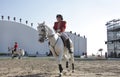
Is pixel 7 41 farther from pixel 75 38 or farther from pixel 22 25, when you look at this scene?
pixel 75 38

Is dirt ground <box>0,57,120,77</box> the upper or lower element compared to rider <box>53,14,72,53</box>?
lower

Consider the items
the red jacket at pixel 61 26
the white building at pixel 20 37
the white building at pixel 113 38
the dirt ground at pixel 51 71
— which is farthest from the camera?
the white building at pixel 20 37

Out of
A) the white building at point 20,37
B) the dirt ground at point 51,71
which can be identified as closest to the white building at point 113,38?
the white building at point 20,37

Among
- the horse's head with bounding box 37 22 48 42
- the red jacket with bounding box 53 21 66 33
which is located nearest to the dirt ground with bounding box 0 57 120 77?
the horse's head with bounding box 37 22 48 42

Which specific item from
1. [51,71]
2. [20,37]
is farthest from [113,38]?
[51,71]

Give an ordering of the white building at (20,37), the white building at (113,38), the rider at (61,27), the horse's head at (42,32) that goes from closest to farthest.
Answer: the horse's head at (42,32), the rider at (61,27), the white building at (113,38), the white building at (20,37)

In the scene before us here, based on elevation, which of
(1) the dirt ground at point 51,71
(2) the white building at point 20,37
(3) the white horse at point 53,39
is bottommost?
(1) the dirt ground at point 51,71

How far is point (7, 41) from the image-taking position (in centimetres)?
7531

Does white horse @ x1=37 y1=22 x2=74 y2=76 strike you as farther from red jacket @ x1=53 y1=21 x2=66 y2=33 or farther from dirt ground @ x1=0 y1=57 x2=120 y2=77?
dirt ground @ x1=0 y1=57 x2=120 y2=77

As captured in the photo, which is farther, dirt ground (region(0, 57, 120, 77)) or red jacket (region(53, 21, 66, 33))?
red jacket (region(53, 21, 66, 33))

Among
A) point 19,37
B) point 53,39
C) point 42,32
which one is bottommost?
point 53,39

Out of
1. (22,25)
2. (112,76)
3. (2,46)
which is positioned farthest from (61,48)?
(22,25)

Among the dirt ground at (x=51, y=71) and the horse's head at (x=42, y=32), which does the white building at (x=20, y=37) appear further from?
the horse's head at (x=42, y=32)

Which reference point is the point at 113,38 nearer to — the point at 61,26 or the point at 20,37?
the point at 20,37
